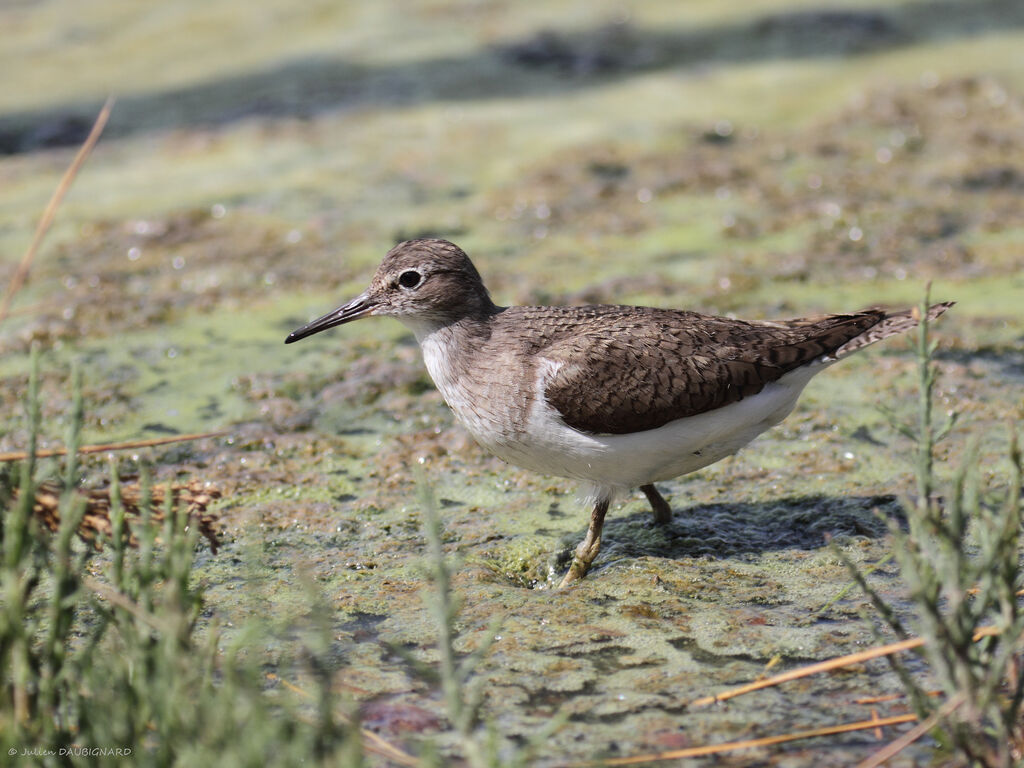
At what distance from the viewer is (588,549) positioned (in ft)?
14.4

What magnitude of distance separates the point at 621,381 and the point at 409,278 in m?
1.15

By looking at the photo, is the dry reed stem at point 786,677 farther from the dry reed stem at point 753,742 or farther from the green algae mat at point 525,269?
the dry reed stem at point 753,742

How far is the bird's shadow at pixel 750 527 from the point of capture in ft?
14.7

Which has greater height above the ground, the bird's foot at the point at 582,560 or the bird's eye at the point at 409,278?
the bird's eye at the point at 409,278

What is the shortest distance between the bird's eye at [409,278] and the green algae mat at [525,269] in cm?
82

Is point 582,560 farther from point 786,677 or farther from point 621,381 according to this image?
point 786,677

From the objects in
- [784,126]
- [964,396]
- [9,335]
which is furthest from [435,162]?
[964,396]

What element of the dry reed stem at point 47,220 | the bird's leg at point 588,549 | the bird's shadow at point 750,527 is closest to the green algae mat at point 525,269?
the bird's shadow at point 750,527

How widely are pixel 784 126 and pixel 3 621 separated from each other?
24.8 feet

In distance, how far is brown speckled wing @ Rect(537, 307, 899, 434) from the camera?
170 inches

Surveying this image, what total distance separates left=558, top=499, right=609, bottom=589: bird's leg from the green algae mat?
12cm

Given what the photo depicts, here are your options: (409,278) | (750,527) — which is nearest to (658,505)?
(750,527)

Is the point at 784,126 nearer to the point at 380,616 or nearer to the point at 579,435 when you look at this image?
the point at 579,435

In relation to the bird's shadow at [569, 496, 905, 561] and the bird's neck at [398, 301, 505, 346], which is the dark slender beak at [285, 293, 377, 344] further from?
the bird's shadow at [569, 496, 905, 561]
